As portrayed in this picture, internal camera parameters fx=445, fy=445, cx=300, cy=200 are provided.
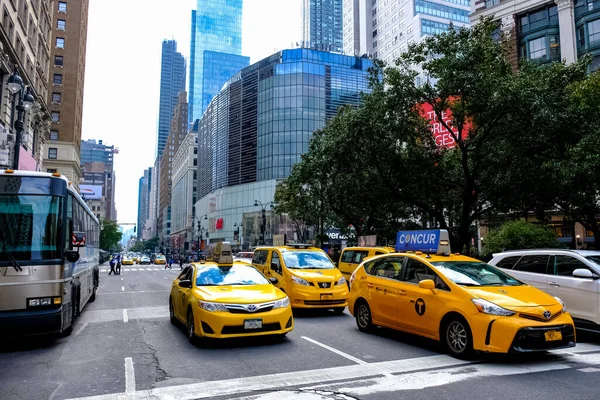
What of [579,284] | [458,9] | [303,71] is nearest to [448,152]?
[579,284]

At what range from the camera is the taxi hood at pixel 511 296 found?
259 inches

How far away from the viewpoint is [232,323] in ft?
24.6

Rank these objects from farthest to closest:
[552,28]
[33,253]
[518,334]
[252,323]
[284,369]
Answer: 1. [552,28]
2. [33,253]
3. [252,323]
4. [284,369]
5. [518,334]

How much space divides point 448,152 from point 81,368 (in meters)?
20.7

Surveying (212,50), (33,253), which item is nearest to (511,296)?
(33,253)

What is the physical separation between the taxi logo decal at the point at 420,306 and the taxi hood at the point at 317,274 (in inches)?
167

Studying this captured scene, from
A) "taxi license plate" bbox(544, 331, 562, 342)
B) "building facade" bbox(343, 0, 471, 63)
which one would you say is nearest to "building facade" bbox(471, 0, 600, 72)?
"taxi license plate" bbox(544, 331, 562, 342)

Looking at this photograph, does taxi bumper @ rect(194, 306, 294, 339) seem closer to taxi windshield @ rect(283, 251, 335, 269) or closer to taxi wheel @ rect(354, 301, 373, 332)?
taxi wheel @ rect(354, 301, 373, 332)

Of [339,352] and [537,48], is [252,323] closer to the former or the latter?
[339,352]

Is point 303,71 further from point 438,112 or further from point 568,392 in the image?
point 568,392

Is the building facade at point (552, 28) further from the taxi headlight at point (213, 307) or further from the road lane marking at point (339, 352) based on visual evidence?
the taxi headlight at point (213, 307)

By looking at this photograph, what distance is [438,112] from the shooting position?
19609 millimetres

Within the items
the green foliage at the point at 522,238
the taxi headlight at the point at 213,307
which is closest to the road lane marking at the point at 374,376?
the taxi headlight at the point at 213,307

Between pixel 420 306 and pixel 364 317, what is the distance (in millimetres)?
1873
